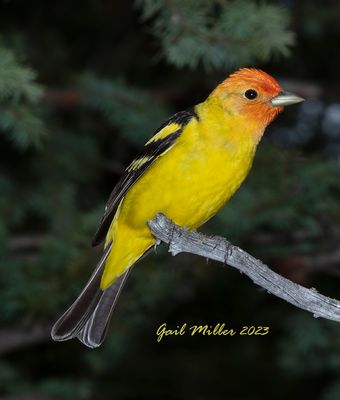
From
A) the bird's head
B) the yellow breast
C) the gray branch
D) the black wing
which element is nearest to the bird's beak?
the bird's head

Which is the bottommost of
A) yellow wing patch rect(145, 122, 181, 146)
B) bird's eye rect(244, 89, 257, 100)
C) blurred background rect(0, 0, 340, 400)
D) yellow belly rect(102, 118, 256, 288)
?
blurred background rect(0, 0, 340, 400)

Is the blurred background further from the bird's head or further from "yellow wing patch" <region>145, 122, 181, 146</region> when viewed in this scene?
"yellow wing patch" <region>145, 122, 181, 146</region>

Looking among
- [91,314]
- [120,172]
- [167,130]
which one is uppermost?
[167,130]

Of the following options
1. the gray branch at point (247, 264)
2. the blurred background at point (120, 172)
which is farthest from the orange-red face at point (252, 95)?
the gray branch at point (247, 264)

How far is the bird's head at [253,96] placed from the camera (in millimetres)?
3795

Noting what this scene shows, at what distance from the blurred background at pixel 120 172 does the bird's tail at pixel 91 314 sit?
1.14 ft

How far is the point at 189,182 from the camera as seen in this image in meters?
3.57

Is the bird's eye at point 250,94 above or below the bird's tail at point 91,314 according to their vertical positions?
above

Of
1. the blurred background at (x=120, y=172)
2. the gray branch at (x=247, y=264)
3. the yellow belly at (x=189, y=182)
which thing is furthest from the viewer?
the blurred background at (x=120, y=172)

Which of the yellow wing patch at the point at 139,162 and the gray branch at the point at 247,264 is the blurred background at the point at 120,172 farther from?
the gray branch at the point at 247,264

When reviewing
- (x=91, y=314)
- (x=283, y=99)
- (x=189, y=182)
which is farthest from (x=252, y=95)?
(x=91, y=314)

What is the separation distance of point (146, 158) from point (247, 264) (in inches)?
38.7

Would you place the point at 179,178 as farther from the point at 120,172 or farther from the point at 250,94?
the point at 120,172

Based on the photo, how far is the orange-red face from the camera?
380 cm
